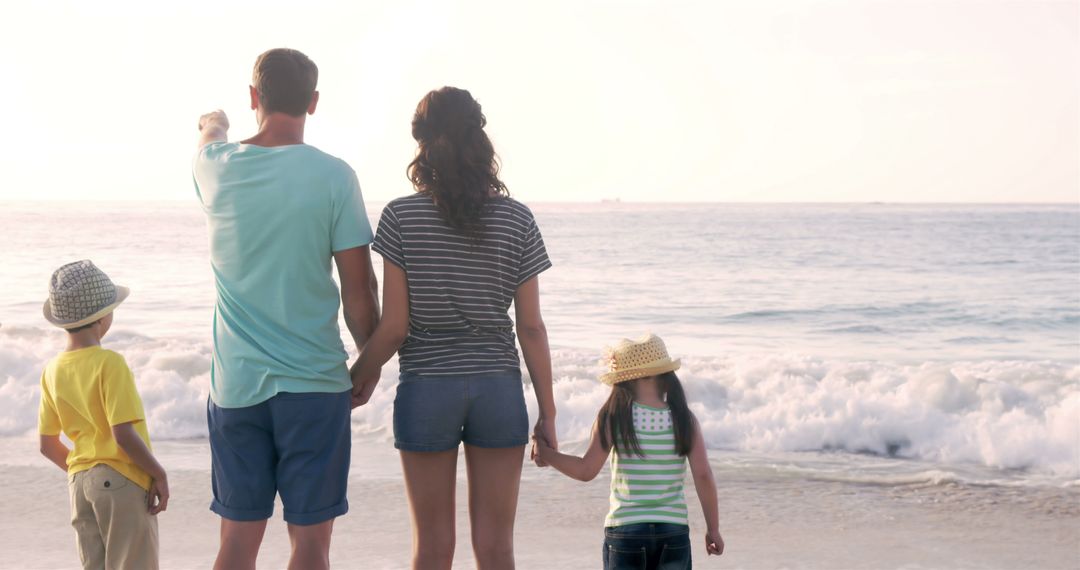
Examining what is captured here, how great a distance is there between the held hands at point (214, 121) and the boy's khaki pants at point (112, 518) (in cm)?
101

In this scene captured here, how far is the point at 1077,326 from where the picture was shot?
56.3 feet

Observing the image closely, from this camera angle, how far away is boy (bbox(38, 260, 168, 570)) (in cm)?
307

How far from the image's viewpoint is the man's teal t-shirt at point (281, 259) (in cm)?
277

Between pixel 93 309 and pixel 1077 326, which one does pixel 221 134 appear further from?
pixel 1077 326

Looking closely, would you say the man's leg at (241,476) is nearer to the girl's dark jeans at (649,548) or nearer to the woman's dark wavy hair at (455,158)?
the woman's dark wavy hair at (455,158)

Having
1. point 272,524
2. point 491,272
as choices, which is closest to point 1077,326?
point 272,524

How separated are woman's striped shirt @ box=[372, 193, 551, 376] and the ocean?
11.2ft

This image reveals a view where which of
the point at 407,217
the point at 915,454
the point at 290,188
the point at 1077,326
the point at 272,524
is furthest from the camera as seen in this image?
the point at 1077,326

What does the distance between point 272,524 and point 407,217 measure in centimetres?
291

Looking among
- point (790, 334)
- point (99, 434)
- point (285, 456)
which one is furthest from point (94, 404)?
point (790, 334)

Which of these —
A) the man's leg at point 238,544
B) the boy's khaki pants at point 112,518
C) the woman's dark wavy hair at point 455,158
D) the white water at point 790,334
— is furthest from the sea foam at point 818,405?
the woman's dark wavy hair at point 455,158

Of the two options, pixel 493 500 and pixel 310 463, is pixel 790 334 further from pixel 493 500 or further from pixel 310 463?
pixel 310 463

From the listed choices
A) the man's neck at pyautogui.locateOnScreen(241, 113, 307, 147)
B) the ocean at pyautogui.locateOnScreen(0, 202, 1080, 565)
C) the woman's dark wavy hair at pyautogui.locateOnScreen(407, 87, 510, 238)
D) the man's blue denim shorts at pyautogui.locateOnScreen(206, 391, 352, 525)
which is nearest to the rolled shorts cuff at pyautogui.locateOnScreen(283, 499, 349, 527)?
the man's blue denim shorts at pyautogui.locateOnScreen(206, 391, 352, 525)

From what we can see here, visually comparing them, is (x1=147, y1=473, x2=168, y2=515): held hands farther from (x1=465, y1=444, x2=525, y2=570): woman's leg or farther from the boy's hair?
the boy's hair
